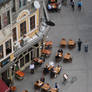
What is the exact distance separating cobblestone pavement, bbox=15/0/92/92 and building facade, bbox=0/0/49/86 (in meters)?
2.21

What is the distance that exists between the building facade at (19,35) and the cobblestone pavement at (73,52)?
2213 millimetres

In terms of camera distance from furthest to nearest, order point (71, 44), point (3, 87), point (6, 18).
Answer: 1. point (71, 44)
2. point (3, 87)
3. point (6, 18)

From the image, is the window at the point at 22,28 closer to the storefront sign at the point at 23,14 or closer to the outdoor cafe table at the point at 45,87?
the storefront sign at the point at 23,14

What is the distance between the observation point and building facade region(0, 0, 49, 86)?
41.7 metres

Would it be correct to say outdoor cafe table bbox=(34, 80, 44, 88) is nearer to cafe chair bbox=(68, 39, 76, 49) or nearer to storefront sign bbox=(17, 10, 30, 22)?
storefront sign bbox=(17, 10, 30, 22)

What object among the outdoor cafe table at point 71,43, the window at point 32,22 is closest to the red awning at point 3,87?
the window at point 32,22

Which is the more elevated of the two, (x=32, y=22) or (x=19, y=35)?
(x=32, y=22)

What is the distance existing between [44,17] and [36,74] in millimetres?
9953

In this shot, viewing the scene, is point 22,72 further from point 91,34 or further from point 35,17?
point 91,34

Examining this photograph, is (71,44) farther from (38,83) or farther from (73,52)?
(38,83)

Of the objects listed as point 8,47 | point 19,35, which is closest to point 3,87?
point 8,47

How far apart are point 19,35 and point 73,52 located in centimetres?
988

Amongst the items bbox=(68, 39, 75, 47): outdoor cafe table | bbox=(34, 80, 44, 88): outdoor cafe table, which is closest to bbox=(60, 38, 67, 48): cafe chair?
bbox=(68, 39, 75, 47): outdoor cafe table

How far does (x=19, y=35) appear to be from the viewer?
45781 millimetres
